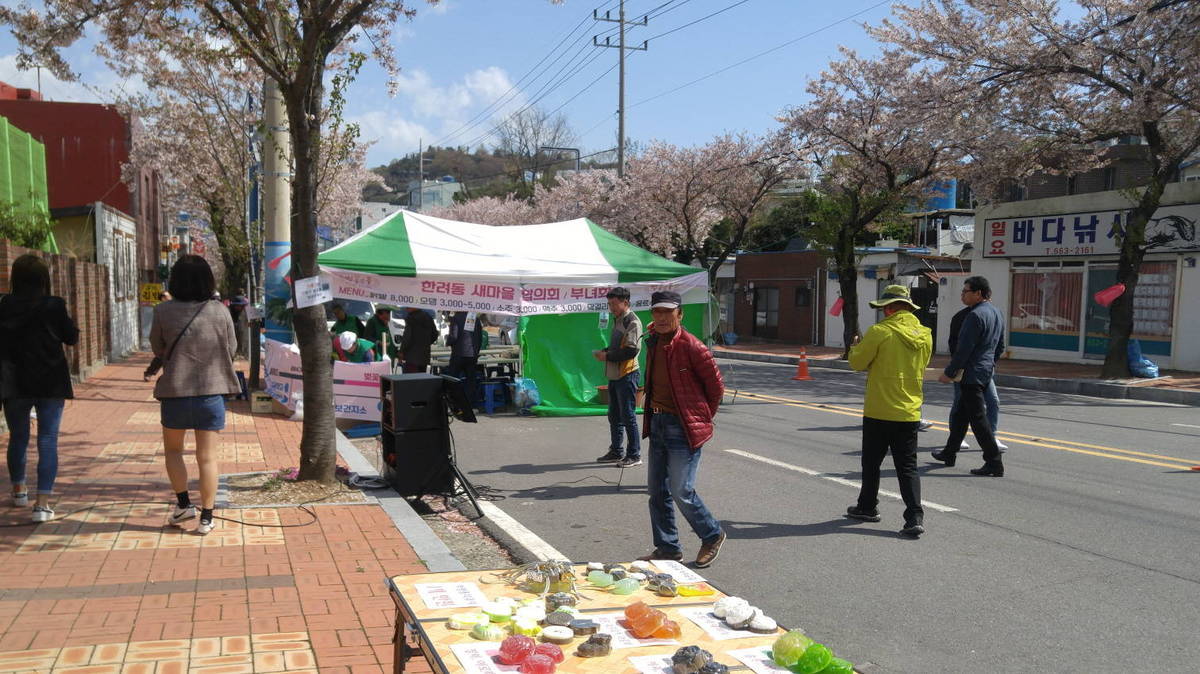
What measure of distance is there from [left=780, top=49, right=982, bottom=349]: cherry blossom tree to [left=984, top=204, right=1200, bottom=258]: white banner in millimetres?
2404

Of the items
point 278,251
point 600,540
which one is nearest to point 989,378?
point 600,540

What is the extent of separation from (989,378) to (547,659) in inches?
285

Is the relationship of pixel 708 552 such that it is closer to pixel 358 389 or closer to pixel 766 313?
pixel 358 389

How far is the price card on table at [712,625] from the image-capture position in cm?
305

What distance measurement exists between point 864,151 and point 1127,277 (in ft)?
25.5

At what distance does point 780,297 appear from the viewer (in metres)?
35.8

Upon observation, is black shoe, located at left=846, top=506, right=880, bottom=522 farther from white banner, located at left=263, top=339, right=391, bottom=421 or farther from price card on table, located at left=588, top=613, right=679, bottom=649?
white banner, located at left=263, top=339, right=391, bottom=421

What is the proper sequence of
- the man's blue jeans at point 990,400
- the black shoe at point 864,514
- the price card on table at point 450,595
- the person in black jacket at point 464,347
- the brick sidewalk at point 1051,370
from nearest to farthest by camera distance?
the price card on table at point 450,595, the black shoe at point 864,514, the man's blue jeans at point 990,400, the person in black jacket at point 464,347, the brick sidewalk at point 1051,370

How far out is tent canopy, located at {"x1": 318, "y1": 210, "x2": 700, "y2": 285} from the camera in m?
11.2

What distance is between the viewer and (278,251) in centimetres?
1307

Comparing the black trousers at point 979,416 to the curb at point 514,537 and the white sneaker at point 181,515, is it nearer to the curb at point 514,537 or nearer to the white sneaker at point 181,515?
the curb at point 514,537

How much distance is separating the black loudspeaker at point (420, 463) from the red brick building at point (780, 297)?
2718cm

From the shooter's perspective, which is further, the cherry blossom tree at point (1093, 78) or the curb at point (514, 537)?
the cherry blossom tree at point (1093, 78)

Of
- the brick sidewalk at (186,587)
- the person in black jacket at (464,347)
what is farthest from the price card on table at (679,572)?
the person in black jacket at (464,347)
